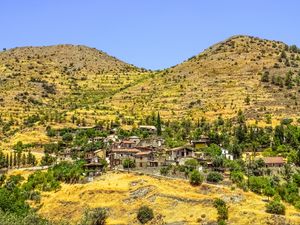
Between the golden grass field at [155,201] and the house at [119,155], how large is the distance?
7118mm

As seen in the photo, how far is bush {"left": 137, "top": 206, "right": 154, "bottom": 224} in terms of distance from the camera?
72938 mm

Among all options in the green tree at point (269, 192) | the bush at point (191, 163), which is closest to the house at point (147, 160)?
the bush at point (191, 163)

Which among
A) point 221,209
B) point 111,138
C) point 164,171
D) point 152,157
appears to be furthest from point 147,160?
point 221,209

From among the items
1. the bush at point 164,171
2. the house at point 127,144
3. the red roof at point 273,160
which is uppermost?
the house at point 127,144

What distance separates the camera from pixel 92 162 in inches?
3524

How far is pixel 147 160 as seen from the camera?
9000 centimetres

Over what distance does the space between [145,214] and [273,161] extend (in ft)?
81.9

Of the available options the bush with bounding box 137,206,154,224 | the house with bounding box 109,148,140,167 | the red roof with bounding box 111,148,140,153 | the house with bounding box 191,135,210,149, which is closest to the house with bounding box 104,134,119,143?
the red roof with bounding box 111,148,140,153

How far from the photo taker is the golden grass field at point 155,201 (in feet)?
237

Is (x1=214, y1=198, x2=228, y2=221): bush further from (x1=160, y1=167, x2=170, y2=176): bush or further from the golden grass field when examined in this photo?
(x1=160, y1=167, x2=170, y2=176): bush

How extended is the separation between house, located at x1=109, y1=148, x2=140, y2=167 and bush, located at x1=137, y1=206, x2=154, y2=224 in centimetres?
1674

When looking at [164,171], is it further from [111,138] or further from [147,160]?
[111,138]

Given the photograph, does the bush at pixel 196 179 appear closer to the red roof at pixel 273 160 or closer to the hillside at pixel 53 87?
the red roof at pixel 273 160

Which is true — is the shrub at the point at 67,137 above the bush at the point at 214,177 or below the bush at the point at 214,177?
above
